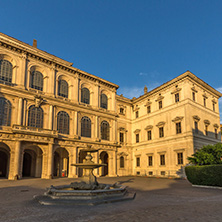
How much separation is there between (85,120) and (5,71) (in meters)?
13.0

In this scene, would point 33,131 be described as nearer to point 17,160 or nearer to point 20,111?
point 20,111

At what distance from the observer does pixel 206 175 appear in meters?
17.4

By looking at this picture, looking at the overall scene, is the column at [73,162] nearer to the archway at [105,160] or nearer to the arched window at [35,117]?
the arched window at [35,117]

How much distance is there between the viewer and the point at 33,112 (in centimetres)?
2727

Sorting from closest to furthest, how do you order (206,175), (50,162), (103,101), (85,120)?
(206,175) < (50,162) < (85,120) < (103,101)

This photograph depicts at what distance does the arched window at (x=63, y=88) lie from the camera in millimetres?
31181

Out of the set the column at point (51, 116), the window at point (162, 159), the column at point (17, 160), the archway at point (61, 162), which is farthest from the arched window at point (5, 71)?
the window at point (162, 159)

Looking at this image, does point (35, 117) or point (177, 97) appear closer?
point (35, 117)

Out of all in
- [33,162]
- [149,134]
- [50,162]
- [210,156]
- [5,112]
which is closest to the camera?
[210,156]

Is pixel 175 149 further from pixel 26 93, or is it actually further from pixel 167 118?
pixel 26 93

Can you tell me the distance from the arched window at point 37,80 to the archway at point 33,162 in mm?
8575

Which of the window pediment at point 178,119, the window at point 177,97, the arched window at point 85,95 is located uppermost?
the arched window at point 85,95

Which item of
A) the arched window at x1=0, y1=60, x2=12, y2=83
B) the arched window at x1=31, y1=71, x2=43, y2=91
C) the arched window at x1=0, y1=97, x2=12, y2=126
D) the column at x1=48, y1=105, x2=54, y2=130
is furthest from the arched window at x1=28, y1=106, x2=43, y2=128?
the arched window at x1=0, y1=60, x2=12, y2=83

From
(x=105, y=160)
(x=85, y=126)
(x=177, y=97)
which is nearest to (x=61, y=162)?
(x=85, y=126)
